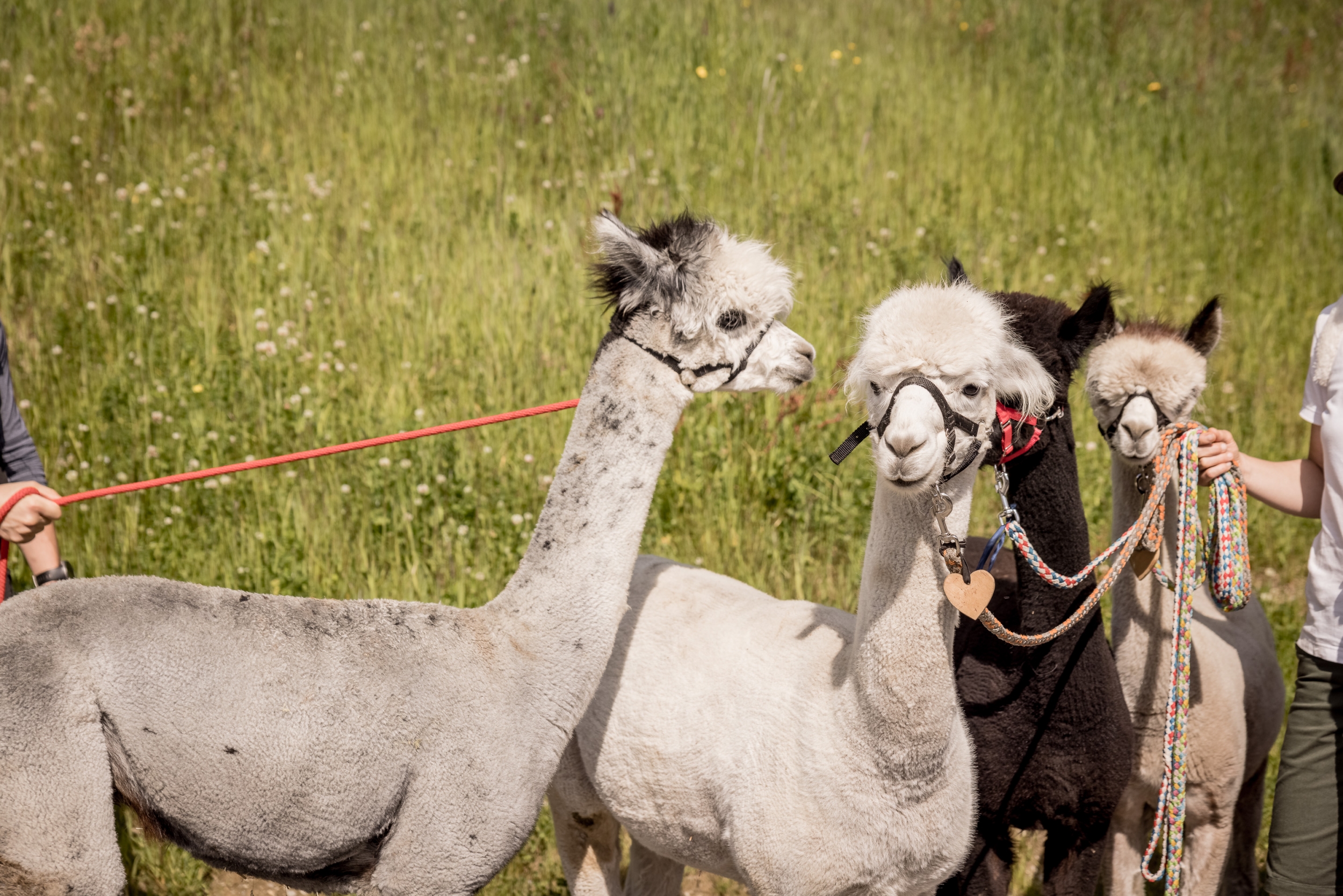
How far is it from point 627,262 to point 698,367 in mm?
297

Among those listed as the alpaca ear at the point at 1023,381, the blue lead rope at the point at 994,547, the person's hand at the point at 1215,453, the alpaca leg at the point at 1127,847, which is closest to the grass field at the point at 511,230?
the alpaca leg at the point at 1127,847

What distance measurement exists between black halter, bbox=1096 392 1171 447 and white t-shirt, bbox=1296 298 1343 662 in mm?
441

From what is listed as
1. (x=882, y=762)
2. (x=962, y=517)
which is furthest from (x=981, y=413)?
(x=882, y=762)

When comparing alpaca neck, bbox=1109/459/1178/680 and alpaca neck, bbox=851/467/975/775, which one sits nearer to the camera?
alpaca neck, bbox=851/467/975/775

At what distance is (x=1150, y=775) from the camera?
3498 mm

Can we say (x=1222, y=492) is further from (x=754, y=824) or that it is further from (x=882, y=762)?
(x=754, y=824)

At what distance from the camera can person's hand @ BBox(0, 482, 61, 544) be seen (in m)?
2.66

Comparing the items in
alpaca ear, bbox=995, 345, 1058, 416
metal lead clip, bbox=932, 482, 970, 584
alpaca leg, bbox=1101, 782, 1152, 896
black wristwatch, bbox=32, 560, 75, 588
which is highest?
alpaca ear, bbox=995, 345, 1058, 416

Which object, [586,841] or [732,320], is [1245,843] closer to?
[586,841]

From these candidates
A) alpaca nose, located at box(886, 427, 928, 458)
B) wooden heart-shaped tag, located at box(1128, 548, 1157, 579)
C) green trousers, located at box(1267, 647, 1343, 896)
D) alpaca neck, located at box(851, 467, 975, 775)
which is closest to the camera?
alpaca nose, located at box(886, 427, 928, 458)

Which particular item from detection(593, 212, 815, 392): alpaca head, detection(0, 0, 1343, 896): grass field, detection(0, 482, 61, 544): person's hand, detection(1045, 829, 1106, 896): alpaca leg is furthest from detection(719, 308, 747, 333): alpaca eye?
detection(0, 0, 1343, 896): grass field

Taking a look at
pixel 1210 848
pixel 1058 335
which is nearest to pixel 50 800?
pixel 1058 335

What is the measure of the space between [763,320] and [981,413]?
549 millimetres

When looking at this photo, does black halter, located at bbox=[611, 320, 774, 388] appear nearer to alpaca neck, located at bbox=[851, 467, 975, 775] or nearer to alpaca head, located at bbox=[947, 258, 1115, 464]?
alpaca neck, located at bbox=[851, 467, 975, 775]
